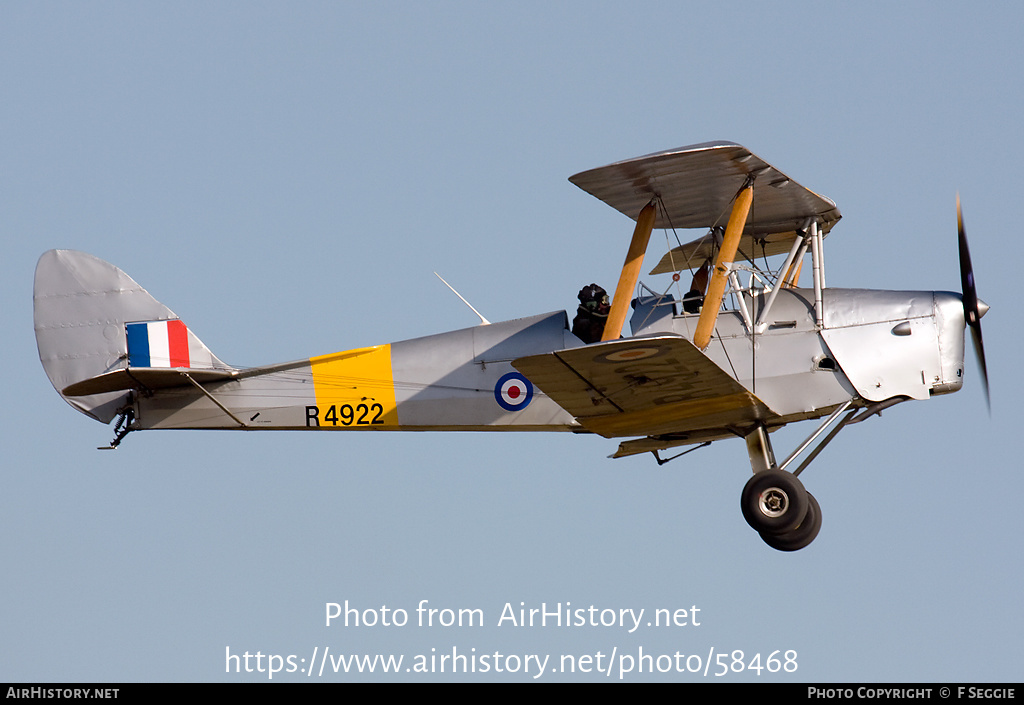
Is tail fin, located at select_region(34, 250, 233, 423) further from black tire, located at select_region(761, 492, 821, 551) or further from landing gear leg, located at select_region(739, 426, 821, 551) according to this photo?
black tire, located at select_region(761, 492, 821, 551)

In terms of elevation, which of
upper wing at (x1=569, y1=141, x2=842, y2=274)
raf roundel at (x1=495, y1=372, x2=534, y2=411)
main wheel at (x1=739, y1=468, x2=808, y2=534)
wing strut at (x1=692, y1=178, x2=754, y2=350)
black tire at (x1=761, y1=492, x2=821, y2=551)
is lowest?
black tire at (x1=761, y1=492, x2=821, y2=551)

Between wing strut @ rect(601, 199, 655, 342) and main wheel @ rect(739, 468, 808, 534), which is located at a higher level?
wing strut @ rect(601, 199, 655, 342)

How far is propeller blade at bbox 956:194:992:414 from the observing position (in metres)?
11.8

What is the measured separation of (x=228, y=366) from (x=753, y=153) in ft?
18.3

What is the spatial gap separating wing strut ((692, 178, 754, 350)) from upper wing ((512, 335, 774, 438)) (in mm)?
527

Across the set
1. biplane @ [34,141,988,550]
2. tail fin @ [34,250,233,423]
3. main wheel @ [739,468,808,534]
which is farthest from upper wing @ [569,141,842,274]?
tail fin @ [34,250,233,423]

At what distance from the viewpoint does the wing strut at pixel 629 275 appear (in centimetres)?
1177

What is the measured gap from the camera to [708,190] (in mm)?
12156

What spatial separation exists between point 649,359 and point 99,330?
236 inches

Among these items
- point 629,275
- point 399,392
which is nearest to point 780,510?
point 629,275

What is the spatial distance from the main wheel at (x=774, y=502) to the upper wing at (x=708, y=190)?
7.84 feet

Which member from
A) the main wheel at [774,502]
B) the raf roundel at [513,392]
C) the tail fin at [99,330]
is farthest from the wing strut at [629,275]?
the tail fin at [99,330]
